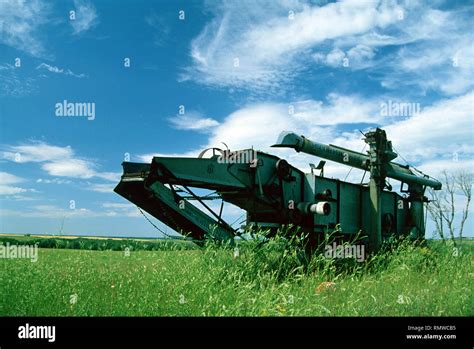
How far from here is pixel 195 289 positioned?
5.73 metres

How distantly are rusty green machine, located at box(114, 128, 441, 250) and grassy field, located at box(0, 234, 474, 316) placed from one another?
51.1 inches

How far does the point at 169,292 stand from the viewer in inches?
222
